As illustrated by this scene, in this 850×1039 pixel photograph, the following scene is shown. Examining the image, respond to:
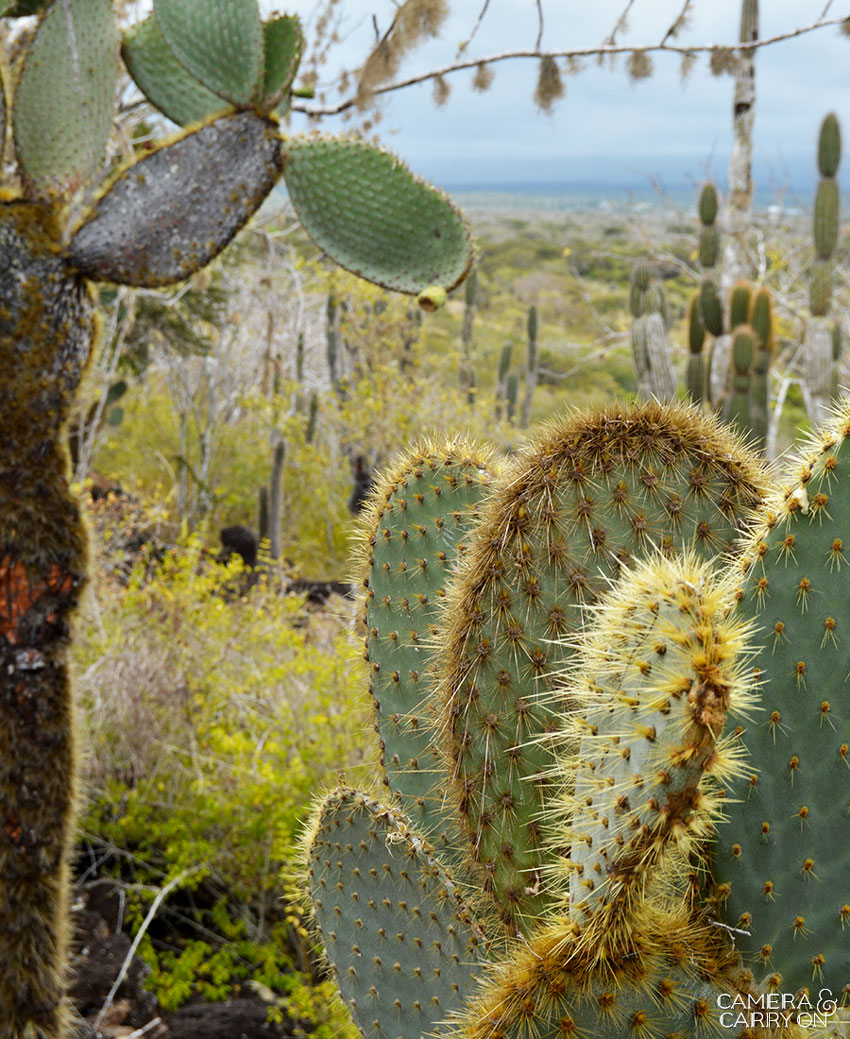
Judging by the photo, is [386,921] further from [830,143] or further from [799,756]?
[830,143]

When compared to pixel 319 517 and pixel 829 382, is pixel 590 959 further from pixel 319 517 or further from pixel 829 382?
pixel 319 517

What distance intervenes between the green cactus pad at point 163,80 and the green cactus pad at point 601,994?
7.55ft

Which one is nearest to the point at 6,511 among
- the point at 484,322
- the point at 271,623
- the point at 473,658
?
the point at 473,658

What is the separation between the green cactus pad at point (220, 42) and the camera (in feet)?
7.75

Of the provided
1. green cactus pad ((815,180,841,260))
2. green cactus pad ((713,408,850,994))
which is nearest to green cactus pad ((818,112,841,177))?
green cactus pad ((815,180,841,260))

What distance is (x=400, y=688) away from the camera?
5.11 ft

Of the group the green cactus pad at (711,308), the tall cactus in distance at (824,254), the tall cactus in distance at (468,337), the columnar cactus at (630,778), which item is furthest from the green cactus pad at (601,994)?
the tall cactus in distance at (468,337)

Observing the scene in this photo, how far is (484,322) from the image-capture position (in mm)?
28156

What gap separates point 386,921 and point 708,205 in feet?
29.3

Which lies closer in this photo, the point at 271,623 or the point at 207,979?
the point at 207,979

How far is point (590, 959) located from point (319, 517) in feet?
34.6

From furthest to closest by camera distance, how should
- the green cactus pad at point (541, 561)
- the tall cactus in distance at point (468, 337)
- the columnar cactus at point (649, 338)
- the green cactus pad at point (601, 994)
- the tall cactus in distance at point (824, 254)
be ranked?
the tall cactus in distance at point (468, 337)
the columnar cactus at point (649, 338)
the tall cactus in distance at point (824, 254)
the green cactus pad at point (541, 561)
the green cactus pad at point (601, 994)

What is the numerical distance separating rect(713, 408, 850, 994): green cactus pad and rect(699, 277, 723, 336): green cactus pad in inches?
294

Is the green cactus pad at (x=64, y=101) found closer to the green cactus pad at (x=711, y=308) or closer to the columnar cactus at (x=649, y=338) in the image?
the columnar cactus at (x=649, y=338)
